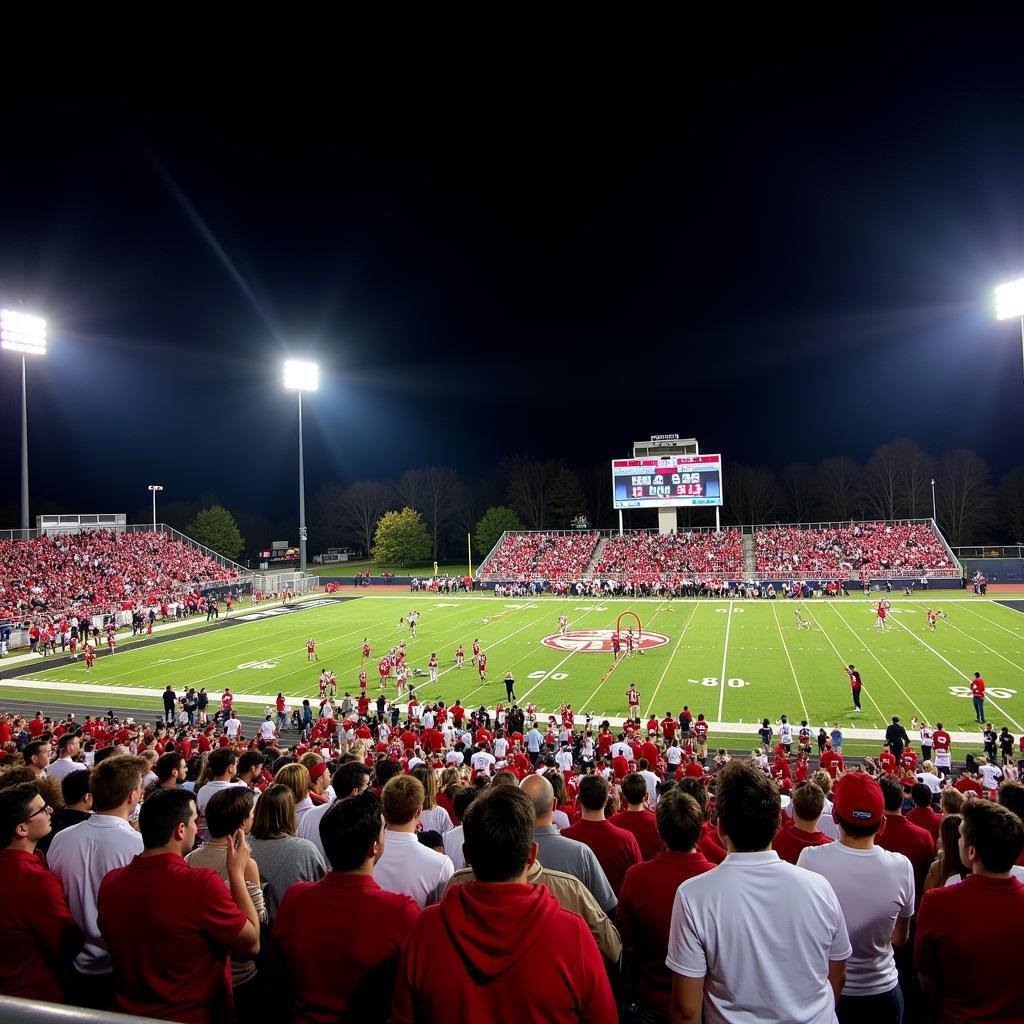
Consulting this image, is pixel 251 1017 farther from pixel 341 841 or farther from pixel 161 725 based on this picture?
pixel 161 725

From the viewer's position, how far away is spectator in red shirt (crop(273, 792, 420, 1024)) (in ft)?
8.61

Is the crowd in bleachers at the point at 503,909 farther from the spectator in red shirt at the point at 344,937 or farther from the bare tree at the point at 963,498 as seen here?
the bare tree at the point at 963,498

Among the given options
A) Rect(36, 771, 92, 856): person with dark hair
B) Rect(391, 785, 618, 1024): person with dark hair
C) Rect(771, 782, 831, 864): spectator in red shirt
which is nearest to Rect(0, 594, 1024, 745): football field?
Rect(771, 782, 831, 864): spectator in red shirt

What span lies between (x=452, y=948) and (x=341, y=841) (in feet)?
2.97

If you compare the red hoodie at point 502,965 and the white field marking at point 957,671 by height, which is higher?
the red hoodie at point 502,965

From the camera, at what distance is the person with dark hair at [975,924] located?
2.73 meters

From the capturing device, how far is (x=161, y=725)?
55.1ft

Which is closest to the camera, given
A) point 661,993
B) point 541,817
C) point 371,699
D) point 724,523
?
point 661,993

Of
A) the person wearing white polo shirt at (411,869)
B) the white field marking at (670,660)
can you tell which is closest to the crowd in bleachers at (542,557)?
the white field marking at (670,660)

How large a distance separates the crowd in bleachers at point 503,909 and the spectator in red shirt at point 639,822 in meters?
0.73

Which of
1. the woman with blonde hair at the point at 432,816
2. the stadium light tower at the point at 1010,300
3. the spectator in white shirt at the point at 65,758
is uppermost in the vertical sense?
the stadium light tower at the point at 1010,300

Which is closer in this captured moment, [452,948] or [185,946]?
[452,948]

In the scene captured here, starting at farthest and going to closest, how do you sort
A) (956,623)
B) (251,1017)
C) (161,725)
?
(956,623), (161,725), (251,1017)

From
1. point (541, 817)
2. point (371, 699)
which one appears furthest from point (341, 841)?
point (371, 699)
